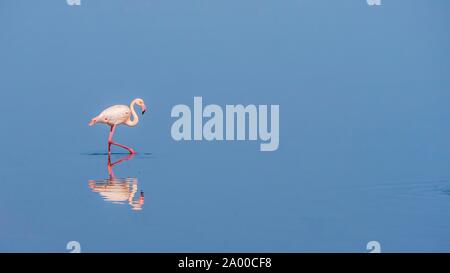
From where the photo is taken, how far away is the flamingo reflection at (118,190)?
5062 mm

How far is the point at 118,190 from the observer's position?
511 cm

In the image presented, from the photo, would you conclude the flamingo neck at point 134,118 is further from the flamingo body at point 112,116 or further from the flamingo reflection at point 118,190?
the flamingo reflection at point 118,190

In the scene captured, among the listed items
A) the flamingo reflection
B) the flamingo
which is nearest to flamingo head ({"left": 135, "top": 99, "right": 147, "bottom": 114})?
the flamingo

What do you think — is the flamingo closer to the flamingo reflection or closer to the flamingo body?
the flamingo body

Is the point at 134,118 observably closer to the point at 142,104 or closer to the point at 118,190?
the point at 142,104

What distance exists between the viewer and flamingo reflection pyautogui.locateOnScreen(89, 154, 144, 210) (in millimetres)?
5062

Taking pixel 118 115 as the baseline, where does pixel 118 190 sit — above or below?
below

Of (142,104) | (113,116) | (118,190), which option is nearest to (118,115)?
(113,116)
